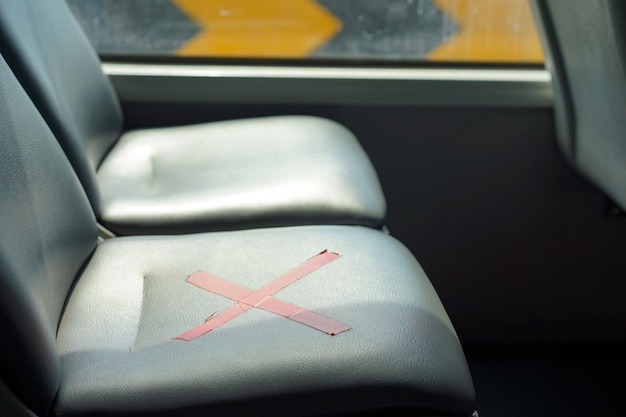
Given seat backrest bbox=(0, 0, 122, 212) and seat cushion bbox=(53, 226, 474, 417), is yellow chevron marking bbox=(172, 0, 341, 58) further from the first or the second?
seat cushion bbox=(53, 226, 474, 417)

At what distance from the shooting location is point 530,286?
1975 millimetres

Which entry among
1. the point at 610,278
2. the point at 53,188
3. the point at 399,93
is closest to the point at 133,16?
the point at 399,93

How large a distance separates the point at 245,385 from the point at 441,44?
1.24 meters

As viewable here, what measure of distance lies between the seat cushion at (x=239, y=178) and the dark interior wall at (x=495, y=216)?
18cm

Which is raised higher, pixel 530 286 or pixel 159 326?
pixel 159 326

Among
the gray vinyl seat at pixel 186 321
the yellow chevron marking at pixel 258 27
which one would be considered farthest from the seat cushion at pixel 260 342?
the yellow chevron marking at pixel 258 27

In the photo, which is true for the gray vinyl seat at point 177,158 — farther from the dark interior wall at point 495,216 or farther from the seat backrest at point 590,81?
the seat backrest at point 590,81

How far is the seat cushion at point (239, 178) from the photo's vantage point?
1365 mm

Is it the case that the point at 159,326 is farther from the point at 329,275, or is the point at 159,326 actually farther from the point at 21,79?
the point at 21,79

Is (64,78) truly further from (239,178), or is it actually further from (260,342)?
(260,342)

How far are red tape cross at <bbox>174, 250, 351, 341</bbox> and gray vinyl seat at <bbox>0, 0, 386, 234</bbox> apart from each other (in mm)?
214

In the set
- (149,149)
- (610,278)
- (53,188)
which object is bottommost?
(610,278)

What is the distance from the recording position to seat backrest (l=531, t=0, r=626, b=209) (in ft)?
4.23

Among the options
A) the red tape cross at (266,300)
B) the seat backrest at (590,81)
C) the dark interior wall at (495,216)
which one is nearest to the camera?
the red tape cross at (266,300)
